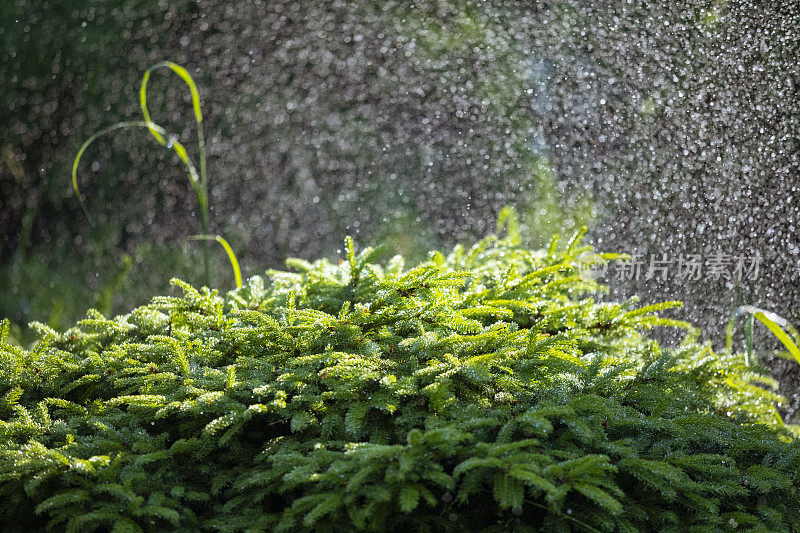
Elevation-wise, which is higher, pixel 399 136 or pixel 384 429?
pixel 399 136

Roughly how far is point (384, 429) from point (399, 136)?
11.9ft

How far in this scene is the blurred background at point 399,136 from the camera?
10.1 feet

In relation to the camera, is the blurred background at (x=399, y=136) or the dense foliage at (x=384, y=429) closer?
the dense foliage at (x=384, y=429)

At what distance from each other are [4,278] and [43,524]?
3.81 metres

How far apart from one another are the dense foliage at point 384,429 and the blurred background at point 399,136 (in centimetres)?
211

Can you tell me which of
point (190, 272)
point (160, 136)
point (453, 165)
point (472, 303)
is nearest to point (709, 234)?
point (453, 165)

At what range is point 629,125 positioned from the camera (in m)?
3.71

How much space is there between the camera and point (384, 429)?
0.94 meters

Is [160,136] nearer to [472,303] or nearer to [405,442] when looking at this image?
[472,303]

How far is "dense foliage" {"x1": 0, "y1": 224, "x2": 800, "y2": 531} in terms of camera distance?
802 millimetres

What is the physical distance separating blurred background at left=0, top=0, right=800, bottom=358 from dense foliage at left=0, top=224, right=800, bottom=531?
211 centimetres

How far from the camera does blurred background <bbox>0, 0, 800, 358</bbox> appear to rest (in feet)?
10.1

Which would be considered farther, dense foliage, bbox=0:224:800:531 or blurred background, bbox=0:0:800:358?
blurred background, bbox=0:0:800:358

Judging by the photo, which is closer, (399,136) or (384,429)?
(384,429)
